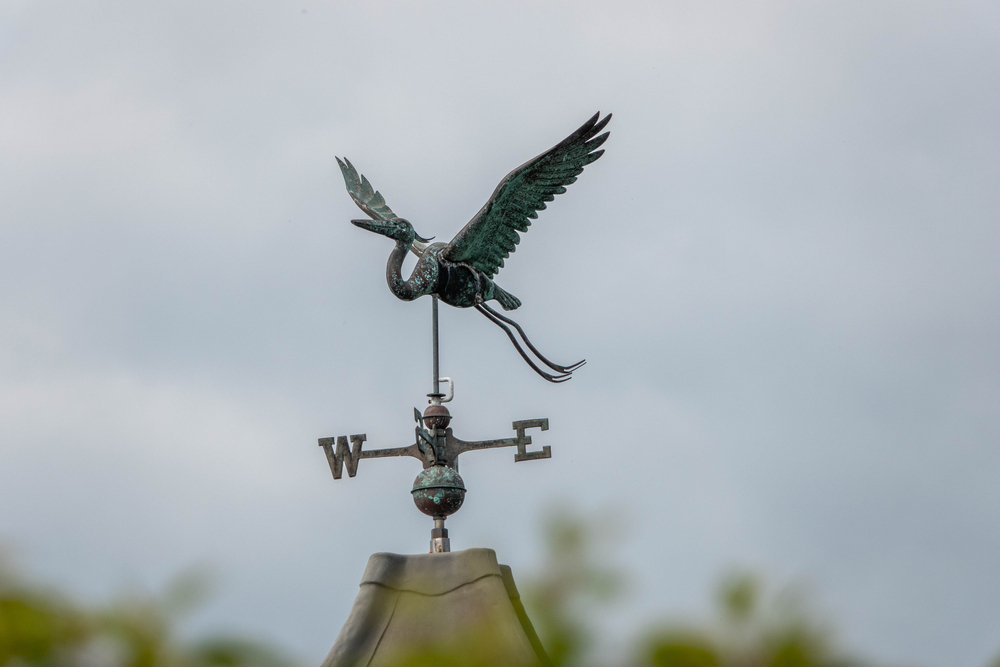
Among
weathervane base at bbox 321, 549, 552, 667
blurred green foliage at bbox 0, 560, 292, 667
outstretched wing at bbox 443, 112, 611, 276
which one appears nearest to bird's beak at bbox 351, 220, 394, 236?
outstretched wing at bbox 443, 112, 611, 276

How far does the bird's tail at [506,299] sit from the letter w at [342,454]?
2.72 ft

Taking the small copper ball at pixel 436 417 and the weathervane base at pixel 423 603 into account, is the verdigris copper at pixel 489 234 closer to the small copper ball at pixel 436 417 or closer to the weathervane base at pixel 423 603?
the small copper ball at pixel 436 417

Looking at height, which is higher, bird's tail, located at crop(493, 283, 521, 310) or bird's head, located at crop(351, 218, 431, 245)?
bird's head, located at crop(351, 218, 431, 245)

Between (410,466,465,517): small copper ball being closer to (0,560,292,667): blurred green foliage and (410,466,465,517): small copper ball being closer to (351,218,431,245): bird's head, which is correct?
(351,218,431,245): bird's head

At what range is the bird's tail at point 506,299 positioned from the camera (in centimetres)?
523

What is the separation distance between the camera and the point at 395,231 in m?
4.75

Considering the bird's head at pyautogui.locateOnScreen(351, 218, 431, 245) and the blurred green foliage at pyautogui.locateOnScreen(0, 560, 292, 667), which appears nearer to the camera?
the blurred green foliage at pyautogui.locateOnScreen(0, 560, 292, 667)

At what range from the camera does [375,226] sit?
4.69 m

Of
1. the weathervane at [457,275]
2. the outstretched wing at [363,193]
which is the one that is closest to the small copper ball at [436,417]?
the weathervane at [457,275]

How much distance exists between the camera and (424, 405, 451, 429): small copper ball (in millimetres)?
4863

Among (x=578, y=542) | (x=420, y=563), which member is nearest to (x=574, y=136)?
(x=420, y=563)

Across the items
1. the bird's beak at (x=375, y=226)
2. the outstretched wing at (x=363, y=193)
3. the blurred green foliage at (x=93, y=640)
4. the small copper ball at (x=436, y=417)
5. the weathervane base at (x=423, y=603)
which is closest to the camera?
the blurred green foliage at (x=93, y=640)

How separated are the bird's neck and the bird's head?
0.03m

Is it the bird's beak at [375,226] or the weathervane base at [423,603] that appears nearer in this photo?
the weathervane base at [423,603]
